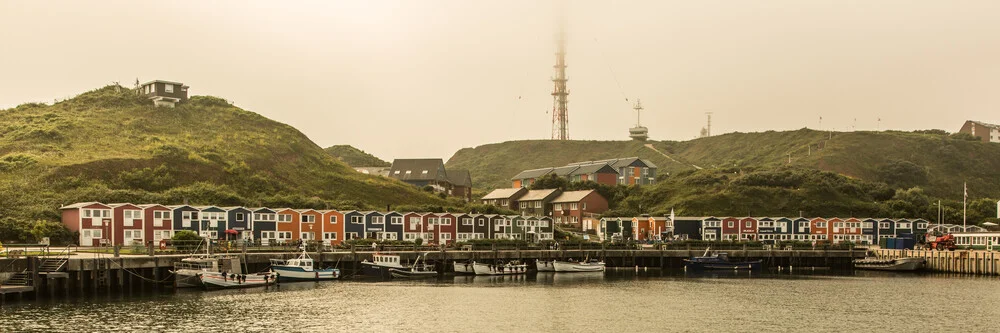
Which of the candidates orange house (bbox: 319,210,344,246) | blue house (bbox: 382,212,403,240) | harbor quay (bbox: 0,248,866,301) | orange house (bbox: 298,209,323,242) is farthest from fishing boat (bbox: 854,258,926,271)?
orange house (bbox: 298,209,323,242)

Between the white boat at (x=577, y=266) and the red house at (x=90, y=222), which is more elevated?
the red house at (x=90, y=222)

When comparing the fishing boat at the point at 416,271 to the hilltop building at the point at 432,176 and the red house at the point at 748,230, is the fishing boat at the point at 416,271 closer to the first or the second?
the red house at the point at 748,230

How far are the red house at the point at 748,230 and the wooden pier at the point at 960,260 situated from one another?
23.9 meters

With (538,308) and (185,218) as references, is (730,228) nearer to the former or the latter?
(538,308)

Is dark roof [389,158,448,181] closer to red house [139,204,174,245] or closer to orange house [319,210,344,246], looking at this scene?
orange house [319,210,344,246]

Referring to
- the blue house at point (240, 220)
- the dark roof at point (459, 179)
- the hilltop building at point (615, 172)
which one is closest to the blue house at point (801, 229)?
the hilltop building at point (615, 172)

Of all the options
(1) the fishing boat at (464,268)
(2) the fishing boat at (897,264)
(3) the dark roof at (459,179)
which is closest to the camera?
(1) the fishing boat at (464,268)

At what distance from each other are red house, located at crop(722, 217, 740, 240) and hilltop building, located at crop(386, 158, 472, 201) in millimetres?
52183

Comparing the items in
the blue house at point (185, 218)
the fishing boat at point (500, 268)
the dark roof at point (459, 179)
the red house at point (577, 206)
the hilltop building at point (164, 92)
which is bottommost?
the fishing boat at point (500, 268)

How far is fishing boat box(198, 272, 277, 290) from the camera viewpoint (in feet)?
223

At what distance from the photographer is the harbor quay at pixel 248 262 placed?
6006 centimetres

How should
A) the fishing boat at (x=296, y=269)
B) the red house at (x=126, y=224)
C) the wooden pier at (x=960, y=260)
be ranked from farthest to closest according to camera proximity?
the wooden pier at (x=960, y=260), the red house at (x=126, y=224), the fishing boat at (x=296, y=269)

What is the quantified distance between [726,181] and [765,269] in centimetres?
Result: 5435

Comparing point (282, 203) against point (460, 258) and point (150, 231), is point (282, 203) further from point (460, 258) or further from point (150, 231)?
point (460, 258)
